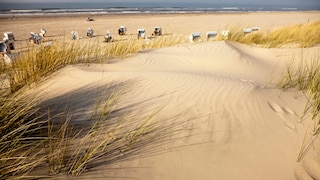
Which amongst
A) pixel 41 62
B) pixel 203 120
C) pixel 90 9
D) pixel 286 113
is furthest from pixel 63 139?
pixel 90 9

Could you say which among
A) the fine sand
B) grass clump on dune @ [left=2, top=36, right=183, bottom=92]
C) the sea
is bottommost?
the fine sand

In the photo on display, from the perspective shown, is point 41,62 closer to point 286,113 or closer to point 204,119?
point 204,119

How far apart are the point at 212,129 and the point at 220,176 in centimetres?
67

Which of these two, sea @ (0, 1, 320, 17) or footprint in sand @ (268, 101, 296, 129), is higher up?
sea @ (0, 1, 320, 17)

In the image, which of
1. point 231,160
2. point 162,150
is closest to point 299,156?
point 231,160

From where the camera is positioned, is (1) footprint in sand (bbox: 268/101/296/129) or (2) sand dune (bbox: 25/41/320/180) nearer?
(2) sand dune (bbox: 25/41/320/180)

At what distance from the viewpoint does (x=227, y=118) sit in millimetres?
2807

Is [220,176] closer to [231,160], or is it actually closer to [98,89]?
[231,160]

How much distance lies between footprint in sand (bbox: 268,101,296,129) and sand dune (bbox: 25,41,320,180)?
0.04 ft

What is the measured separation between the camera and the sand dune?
6.68 ft

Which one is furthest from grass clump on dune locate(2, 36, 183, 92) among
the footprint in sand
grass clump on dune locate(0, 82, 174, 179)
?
the footprint in sand

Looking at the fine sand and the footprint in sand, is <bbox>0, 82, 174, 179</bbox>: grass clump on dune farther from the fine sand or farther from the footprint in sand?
the footprint in sand

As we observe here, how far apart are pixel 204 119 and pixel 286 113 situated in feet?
3.64

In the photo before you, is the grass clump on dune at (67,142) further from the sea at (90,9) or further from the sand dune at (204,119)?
the sea at (90,9)
